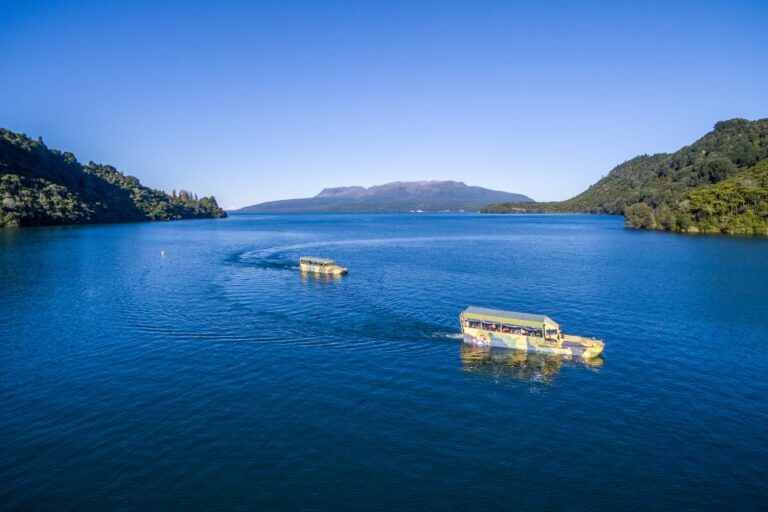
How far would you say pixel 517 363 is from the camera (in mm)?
49719

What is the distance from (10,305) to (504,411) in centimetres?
7866

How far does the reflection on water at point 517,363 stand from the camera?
152 feet

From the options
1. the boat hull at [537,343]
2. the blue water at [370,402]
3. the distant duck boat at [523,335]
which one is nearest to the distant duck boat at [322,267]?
the blue water at [370,402]

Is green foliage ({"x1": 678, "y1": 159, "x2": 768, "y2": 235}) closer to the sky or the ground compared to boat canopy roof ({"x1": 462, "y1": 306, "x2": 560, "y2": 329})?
closer to the sky

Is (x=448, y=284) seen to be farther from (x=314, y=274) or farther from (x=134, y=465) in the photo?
(x=134, y=465)

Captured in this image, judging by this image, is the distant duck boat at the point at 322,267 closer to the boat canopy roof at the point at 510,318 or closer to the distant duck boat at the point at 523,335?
the boat canopy roof at the point at 510,318

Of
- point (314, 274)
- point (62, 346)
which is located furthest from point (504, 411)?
point (314, 274)

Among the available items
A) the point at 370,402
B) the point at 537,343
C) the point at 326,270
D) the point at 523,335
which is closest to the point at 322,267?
the point at 326,270

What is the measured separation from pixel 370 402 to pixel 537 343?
22999 millimetres

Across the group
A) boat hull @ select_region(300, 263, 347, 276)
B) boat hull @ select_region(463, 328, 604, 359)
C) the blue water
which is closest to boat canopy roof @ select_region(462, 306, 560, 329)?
boat hull @ select_region(463, 328, 604, 359)

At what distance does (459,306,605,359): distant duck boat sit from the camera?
51281mm

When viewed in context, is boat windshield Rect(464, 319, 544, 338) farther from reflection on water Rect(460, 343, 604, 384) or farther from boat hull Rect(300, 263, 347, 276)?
boat hull Rect(300, 263, 347, 276)

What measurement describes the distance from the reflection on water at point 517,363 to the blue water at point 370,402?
33cm

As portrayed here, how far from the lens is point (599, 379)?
45.6m
